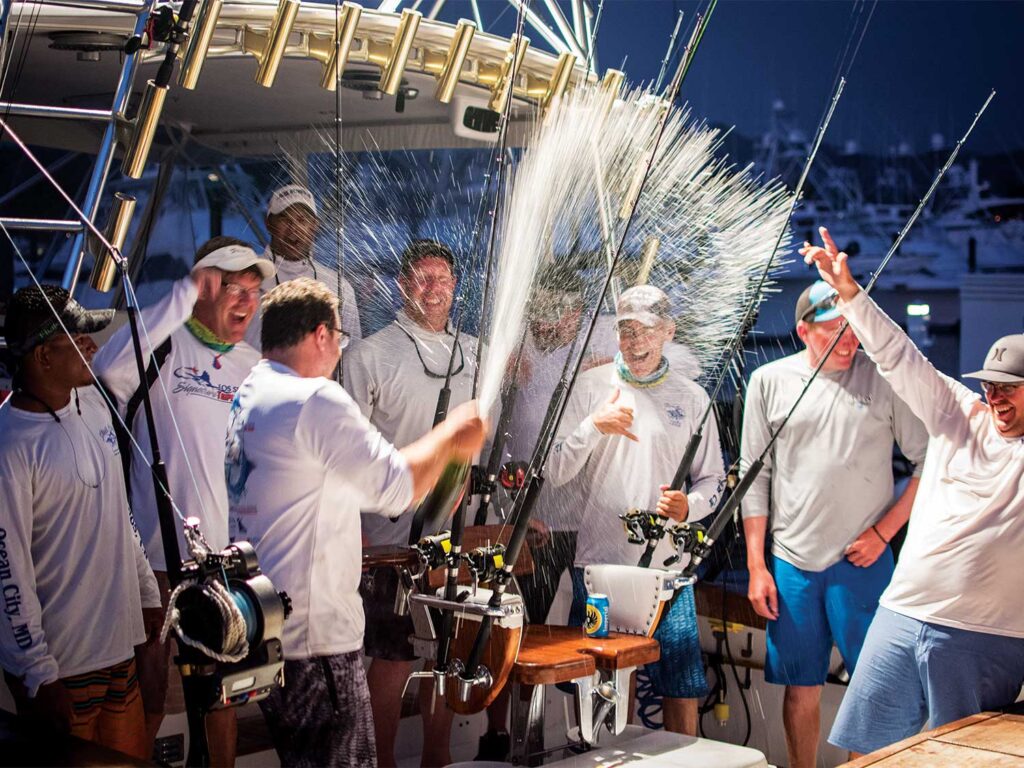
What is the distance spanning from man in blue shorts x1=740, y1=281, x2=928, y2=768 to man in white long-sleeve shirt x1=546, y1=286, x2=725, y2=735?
246mm

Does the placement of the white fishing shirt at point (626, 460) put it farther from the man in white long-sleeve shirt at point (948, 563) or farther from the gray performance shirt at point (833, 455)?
the man in white long-sleeve shirt at point (948, 563)

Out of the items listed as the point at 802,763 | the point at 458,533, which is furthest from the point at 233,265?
the point at 802,763

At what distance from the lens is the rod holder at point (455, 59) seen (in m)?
3.71

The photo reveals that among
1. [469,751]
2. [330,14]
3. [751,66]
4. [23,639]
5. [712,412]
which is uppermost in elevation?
[751,66]

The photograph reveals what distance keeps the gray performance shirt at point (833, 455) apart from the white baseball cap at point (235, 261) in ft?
6.27

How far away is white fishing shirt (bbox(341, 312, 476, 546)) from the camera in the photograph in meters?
3.91

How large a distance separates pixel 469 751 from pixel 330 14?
247cm

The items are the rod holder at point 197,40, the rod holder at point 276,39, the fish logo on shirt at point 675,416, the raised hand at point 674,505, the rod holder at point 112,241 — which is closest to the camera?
the rod holder at point 112,241

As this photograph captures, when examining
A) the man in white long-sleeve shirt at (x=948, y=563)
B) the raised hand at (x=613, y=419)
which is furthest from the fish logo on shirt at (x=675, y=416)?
the man in white long-sleeve shirt at (x=948, y=563)

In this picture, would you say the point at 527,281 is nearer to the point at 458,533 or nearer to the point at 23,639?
the point at 458,533

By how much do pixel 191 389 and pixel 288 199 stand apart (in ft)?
2.38

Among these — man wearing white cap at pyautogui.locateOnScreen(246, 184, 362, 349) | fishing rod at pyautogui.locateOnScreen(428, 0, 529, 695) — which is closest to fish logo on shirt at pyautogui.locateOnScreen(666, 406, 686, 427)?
fishing rod at pyautogui.locateOnScreen(428, 0, 529, 695)

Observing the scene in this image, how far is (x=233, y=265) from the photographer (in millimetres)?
3336

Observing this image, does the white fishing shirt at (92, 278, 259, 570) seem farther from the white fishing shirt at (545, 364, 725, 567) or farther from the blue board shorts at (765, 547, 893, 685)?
the blue board shorts at (765, 547, 893, 685)
